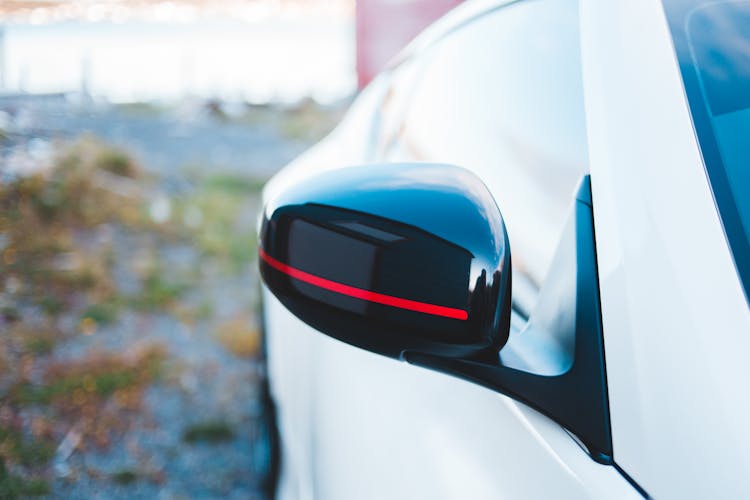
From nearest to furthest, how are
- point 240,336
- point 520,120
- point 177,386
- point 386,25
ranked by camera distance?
point 520,120 < point 177,386 < point 240,336 < point 386,25

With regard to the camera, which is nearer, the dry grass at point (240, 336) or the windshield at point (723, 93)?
the windshield at point (723, 93)

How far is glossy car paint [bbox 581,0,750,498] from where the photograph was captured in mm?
670

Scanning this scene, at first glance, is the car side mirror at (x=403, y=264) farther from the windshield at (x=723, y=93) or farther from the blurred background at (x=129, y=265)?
the blurred background at (x=129, y=265)

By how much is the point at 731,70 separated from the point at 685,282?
303 mm

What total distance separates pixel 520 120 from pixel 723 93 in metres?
0.44

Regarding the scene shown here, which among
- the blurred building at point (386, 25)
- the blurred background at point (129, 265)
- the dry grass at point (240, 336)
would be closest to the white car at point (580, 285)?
the blurred background at point (129, 265)

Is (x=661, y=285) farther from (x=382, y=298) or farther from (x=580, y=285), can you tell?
(x=382, y=298)

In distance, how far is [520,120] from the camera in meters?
1.25

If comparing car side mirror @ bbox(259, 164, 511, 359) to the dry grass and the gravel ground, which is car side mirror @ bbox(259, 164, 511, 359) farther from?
the dry grass

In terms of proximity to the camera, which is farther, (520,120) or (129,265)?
(129,265)

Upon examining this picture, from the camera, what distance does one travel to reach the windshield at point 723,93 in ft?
2.47

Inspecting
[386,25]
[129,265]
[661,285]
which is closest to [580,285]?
[661,285]

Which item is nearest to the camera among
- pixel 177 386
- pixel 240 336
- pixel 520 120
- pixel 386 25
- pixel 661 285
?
pixel 661 285

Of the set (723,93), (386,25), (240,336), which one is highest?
(723,93)
